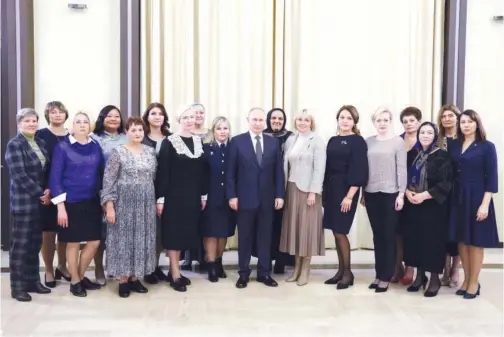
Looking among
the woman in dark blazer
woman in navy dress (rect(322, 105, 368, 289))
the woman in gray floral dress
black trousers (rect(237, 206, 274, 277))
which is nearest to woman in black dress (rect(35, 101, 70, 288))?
the woman in dark blazer

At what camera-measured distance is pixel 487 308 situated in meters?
3.75

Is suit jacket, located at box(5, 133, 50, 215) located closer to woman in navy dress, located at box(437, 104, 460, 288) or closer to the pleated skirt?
the pleated skirt

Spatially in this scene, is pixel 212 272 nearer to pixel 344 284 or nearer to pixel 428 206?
pixel 344 284

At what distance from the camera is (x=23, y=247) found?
12.3 feet

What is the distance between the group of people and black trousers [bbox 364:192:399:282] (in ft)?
0.03

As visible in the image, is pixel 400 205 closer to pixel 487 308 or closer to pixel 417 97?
pixel 487 308

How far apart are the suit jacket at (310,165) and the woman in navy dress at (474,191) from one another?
1.02m

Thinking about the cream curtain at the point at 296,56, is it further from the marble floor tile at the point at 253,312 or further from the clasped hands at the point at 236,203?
the marble floor tile at the point at 253,312

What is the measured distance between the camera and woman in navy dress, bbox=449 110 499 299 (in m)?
3.85

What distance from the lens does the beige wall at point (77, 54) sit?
552cm

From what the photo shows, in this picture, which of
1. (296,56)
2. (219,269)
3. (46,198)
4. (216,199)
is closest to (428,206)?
(216,199)

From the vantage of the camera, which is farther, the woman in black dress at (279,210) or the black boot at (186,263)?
the black boot at (186,263)

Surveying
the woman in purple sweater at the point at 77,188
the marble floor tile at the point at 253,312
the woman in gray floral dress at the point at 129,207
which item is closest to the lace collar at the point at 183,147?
the woman in gray floral dress at the point at 129,207

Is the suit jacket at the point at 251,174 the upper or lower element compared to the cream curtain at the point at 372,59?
lower
